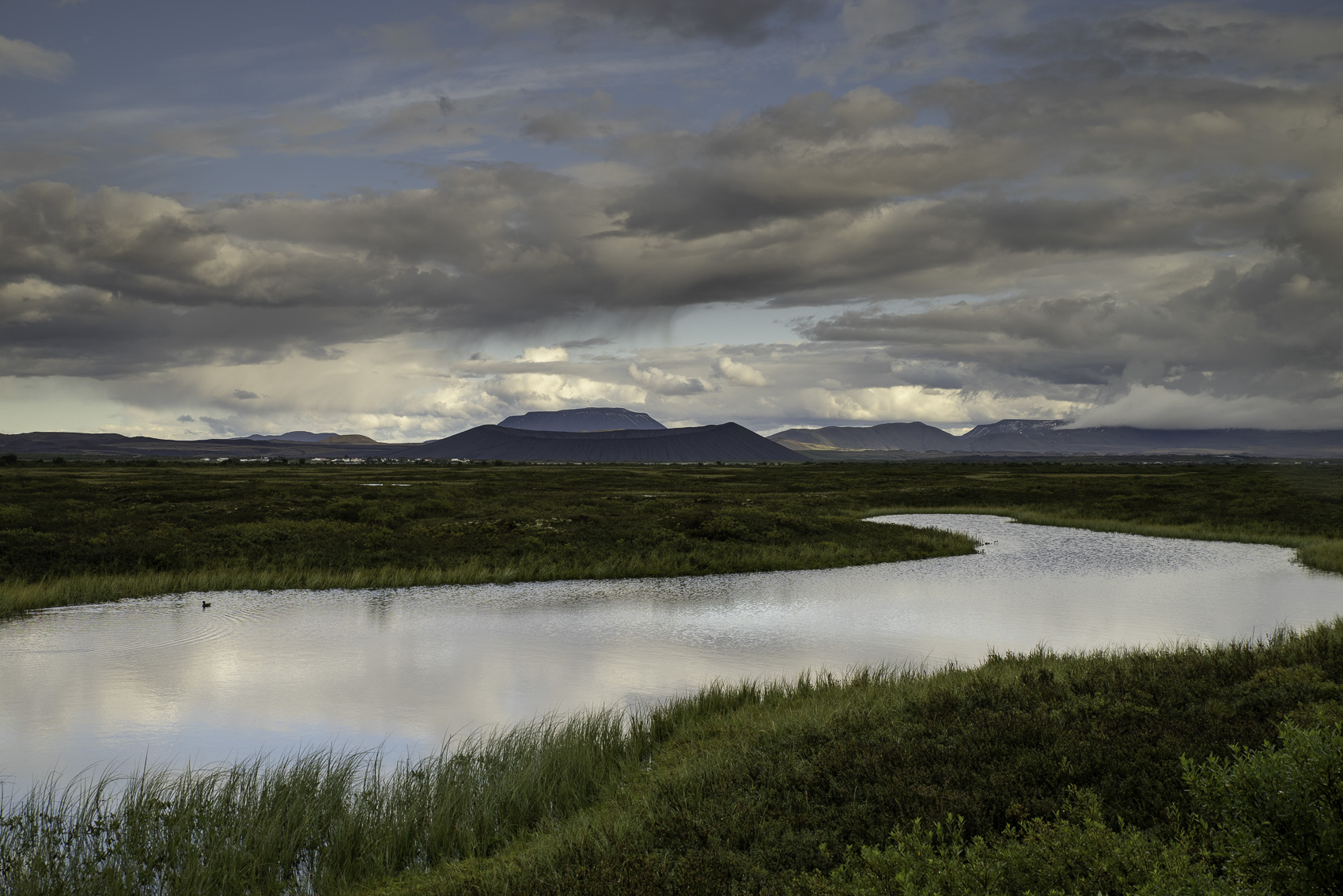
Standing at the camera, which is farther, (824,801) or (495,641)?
(495,641)

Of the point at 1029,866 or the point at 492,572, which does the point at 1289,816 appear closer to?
the point at 1029,866

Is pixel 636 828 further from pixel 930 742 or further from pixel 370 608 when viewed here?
pixel 370 608

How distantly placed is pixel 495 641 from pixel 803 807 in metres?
14.4

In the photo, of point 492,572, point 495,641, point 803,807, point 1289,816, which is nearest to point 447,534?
point 492,572

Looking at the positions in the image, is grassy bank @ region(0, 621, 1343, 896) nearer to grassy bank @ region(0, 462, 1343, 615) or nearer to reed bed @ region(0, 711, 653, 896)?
reed bed @ region(0, 711, 653, 896)

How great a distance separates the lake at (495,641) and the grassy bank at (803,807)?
295 centimetres

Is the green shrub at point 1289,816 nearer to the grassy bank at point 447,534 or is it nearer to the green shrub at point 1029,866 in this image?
the green shrub at point 1029,866

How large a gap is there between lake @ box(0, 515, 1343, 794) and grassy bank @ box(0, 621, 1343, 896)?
2.95 meters

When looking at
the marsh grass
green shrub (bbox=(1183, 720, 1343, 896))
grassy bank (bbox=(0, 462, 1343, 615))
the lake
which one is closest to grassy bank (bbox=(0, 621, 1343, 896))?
green shrub (bbox=(1183, 720, 1343, 896))

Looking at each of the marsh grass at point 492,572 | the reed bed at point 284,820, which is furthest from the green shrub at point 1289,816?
the marsh grass at point 492,572

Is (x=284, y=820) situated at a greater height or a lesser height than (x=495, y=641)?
greater

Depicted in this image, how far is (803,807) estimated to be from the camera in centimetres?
872

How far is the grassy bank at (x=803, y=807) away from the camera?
20.7 feet

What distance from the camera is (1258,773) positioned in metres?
5.48
